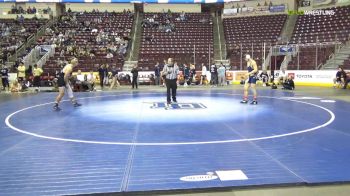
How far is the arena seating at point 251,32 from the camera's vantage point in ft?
100

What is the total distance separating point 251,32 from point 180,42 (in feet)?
21.7

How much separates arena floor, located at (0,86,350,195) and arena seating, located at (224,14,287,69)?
67.1 ft

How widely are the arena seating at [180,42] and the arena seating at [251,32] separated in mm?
1812

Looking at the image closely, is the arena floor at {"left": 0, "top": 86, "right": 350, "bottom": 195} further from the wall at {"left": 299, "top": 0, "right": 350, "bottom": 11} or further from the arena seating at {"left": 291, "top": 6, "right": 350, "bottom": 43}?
the wall at {"left": 299, "top": 0, "right": 350, "bottom": 11}

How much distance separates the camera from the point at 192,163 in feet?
17.4

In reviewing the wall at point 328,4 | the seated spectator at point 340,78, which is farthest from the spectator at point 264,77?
the wall at point 328,4

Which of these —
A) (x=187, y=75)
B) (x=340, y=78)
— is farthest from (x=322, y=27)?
(x=187, y=75)

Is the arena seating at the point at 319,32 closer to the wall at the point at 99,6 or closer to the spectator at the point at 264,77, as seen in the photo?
the spectator at the point at 264,77

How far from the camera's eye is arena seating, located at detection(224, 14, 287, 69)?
30.6m

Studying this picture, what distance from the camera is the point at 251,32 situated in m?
34.7

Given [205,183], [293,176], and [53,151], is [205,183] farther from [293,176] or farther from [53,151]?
[53,151]

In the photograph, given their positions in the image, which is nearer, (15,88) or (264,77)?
(15,88)

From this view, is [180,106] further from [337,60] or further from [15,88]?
[337,60]

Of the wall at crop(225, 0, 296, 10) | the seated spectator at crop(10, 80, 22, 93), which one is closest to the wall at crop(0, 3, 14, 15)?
the seated spectator at crop(10, 80, 22, 93)
